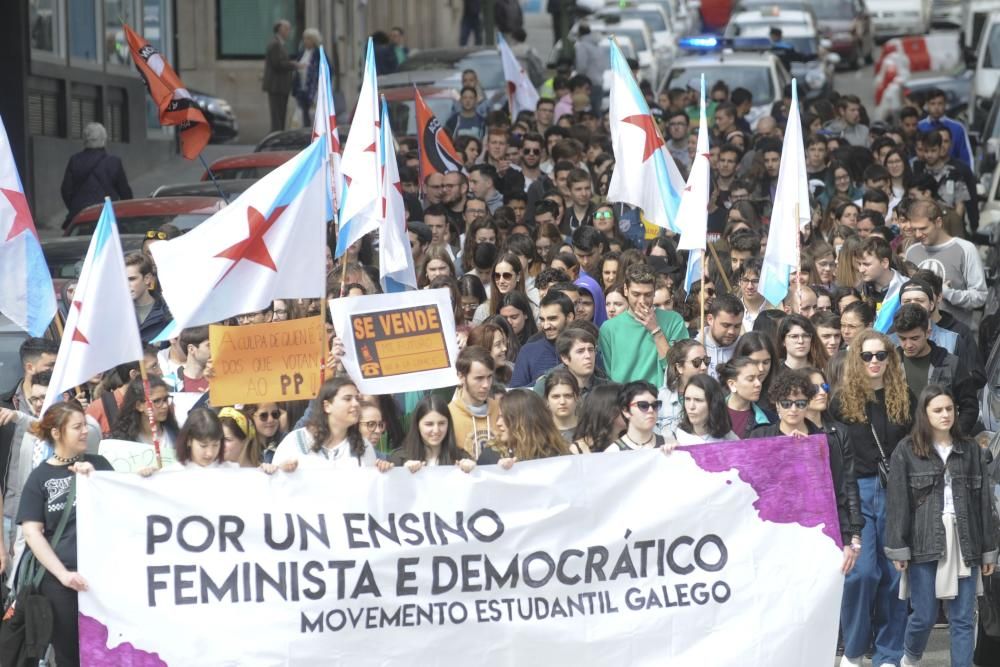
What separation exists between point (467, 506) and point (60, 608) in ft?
5.76

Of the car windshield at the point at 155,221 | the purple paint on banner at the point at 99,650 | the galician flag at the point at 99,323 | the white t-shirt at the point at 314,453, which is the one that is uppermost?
the galician flag at the point at 99,323

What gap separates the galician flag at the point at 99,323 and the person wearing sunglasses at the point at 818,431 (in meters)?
2.91

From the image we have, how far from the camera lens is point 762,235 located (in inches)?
592

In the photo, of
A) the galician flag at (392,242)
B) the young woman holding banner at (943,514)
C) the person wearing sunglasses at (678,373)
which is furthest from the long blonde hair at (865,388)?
the galician flag at (392,242)

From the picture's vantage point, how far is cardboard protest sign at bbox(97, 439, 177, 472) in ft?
30.2

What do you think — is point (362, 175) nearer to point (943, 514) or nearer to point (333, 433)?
point (333, 433)

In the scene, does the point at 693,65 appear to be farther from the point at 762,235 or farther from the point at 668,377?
the point at 668,377

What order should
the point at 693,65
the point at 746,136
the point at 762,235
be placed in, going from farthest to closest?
the point at 693,65 < the point at 746,136 < the point at 762,235

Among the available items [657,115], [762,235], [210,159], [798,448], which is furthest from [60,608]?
[210,159]

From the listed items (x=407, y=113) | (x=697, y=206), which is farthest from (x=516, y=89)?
(x=697, y=206)

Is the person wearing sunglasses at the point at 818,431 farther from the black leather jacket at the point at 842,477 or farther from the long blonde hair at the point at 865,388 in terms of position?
the long blonde hair at the point at 865,388

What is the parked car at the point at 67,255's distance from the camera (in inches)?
539

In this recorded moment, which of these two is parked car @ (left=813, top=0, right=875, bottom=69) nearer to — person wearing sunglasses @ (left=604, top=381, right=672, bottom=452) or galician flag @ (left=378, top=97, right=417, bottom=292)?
galician flag @ (left=378, top=97, right=417, bottom=292)

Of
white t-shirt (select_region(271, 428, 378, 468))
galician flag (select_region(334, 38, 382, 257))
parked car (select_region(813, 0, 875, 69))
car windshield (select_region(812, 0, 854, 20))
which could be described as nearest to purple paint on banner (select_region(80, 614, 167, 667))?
white t-shirt (select_region(271, 428, 378, 468))
